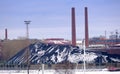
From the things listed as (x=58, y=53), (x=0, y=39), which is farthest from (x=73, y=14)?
(x=0, y=39)

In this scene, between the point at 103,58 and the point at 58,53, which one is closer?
the point at 103,58

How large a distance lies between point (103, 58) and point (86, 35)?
16.0m

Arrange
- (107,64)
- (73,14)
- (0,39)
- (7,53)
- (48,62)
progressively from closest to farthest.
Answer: (107,64), (48,62), (73,14), (7,53), (0,39)

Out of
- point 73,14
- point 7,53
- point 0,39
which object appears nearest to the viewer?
point 73,14

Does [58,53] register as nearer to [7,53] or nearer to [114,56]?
[114,56]

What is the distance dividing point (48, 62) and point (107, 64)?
10148mm

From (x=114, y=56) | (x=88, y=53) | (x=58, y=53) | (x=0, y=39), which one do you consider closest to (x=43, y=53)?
(x=58, y=53)

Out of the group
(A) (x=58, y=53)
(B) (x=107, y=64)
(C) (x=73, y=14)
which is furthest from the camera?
(C) (x=73, y=14)

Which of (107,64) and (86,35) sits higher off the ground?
(86,35)

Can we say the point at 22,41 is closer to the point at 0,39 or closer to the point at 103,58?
the point at 0,39

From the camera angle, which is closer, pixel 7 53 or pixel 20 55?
pixel 20 55

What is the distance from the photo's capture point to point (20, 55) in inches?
2581

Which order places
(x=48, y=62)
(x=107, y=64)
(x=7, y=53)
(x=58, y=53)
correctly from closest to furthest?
(x=107, y=64)
(x=48, y=62)
(x=58, y=53)
(x=7, y=53)

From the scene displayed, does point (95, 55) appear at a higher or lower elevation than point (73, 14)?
lower
